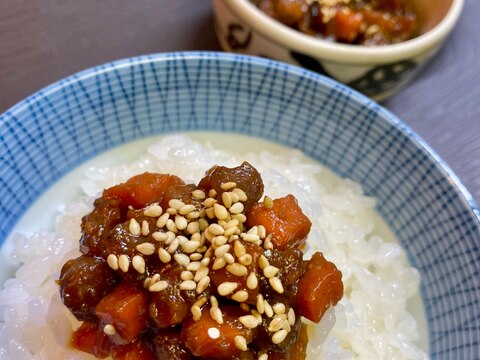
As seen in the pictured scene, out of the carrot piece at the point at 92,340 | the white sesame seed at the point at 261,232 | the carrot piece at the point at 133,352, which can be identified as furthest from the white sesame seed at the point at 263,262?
the carrot piece at the point at 92,340

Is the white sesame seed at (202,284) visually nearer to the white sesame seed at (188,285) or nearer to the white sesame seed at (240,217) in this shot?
the white sesame seed at (188,285)

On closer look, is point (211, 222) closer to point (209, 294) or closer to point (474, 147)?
point (209, 294)

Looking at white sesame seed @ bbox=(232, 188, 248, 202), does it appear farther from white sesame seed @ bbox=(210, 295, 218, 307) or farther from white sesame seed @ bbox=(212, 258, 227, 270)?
white sesame seed @ bbox=(210, 295, 218, 307)

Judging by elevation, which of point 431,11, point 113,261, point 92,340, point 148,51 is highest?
point 431,11

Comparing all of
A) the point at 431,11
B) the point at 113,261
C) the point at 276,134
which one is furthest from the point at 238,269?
the point at 431,11

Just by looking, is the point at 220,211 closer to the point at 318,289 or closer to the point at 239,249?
the point at 239,249

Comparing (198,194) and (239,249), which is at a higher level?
(239,249)

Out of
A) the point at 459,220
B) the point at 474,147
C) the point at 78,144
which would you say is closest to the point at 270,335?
the point at 459,220
